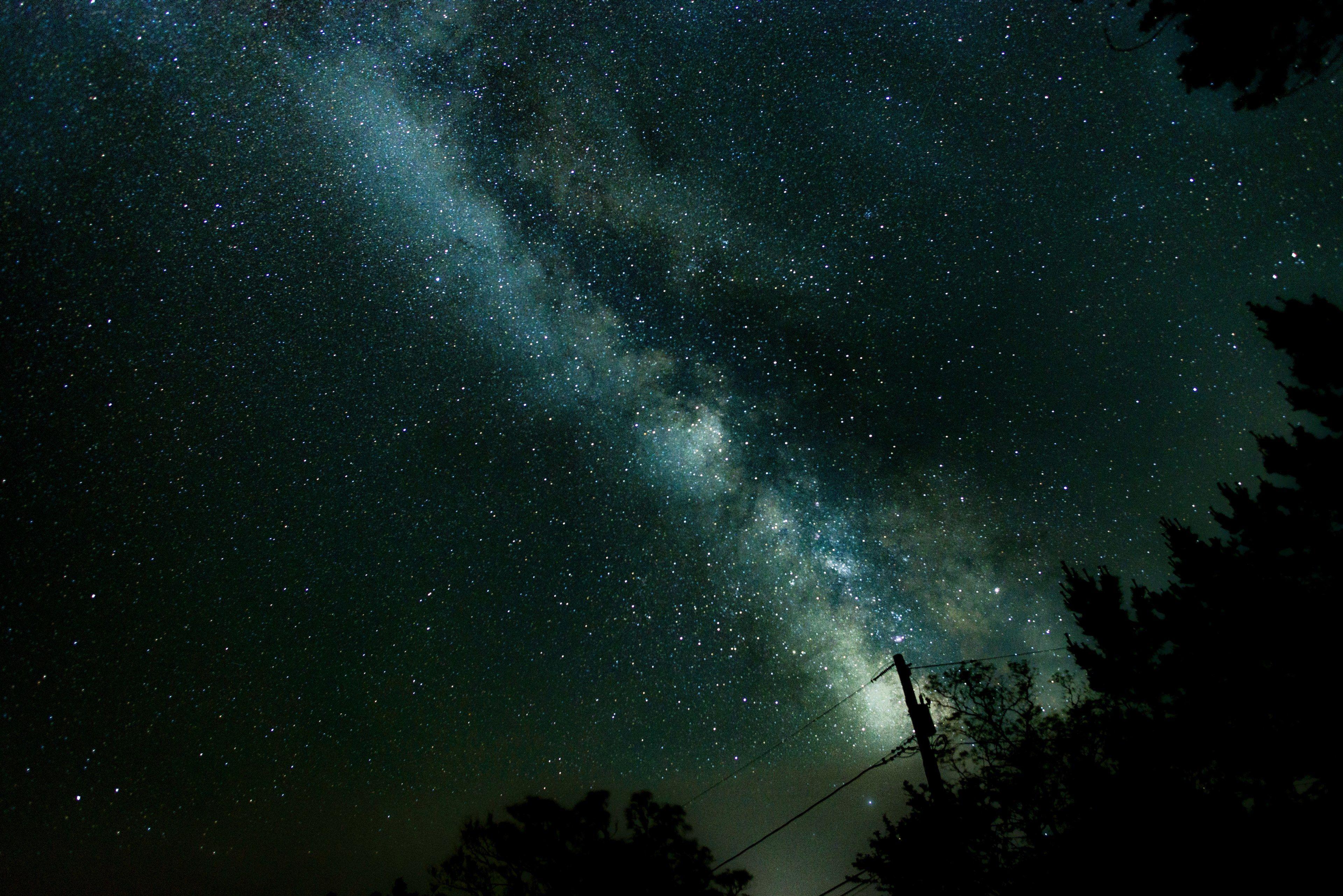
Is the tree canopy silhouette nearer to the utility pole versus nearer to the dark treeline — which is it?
the dark treeline

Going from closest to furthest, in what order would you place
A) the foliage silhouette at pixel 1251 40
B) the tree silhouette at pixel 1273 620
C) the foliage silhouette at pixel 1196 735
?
the foliage silhouette at pixel 1251 40
the foliage silhouette at pixel 1196 735
the tree silhouette at pixel 1273 620

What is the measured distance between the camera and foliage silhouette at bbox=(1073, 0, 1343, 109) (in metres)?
4.65

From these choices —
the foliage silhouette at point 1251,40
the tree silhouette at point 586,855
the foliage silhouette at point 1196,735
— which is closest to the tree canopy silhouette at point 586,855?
the tree silhouette at point 586,855

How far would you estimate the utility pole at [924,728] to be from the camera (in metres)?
8.42

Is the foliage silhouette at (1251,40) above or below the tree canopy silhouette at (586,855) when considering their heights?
above

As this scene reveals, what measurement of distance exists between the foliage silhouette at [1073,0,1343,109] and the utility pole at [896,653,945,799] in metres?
7.50

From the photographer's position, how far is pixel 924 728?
8.73 metres

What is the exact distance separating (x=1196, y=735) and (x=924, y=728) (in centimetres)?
990

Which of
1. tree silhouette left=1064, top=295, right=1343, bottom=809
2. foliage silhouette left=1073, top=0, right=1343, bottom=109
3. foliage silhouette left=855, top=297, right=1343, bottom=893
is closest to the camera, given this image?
foliage silhouette left=1073, top=0, right=1343, bottom=109

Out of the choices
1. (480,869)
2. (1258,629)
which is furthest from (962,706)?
(480,869)

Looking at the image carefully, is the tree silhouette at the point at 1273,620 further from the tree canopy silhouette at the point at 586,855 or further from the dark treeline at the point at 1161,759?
the tree canopy silhouette at the point at 586,855

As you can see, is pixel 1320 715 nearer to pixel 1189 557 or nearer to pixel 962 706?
pixel 962 706

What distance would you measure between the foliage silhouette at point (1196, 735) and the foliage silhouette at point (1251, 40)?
26.6 feet

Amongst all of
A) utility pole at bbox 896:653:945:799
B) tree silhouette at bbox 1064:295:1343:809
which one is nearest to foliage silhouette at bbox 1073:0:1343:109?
utility pole at bbox 896:653:945:799
